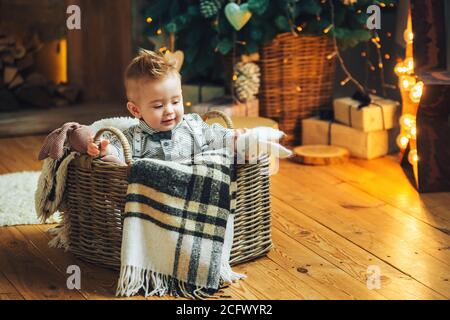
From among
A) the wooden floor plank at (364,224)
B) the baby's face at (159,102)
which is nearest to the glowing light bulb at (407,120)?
the wooden floor plank at (364,224)

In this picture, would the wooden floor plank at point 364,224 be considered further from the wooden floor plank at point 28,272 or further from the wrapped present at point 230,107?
the wooden floor plank at point 28,272

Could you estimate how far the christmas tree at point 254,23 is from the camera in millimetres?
3316

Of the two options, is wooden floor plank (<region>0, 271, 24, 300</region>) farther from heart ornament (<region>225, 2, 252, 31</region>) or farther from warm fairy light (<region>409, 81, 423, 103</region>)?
warm fairy light (<region>409, 81, 423, 103</region>)

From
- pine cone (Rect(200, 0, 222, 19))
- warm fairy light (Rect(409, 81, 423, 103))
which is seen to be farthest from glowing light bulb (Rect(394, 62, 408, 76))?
pine cone (Rect(200, 0, 222, 19))

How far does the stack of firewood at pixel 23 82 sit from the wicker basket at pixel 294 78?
1182 mm

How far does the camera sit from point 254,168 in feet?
7.48

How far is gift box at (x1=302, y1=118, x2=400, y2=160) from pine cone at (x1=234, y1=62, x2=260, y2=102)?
0.90ft

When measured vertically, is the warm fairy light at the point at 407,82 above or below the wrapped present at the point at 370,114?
above

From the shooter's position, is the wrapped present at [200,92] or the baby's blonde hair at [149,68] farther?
the wrapped present at [200,92]
